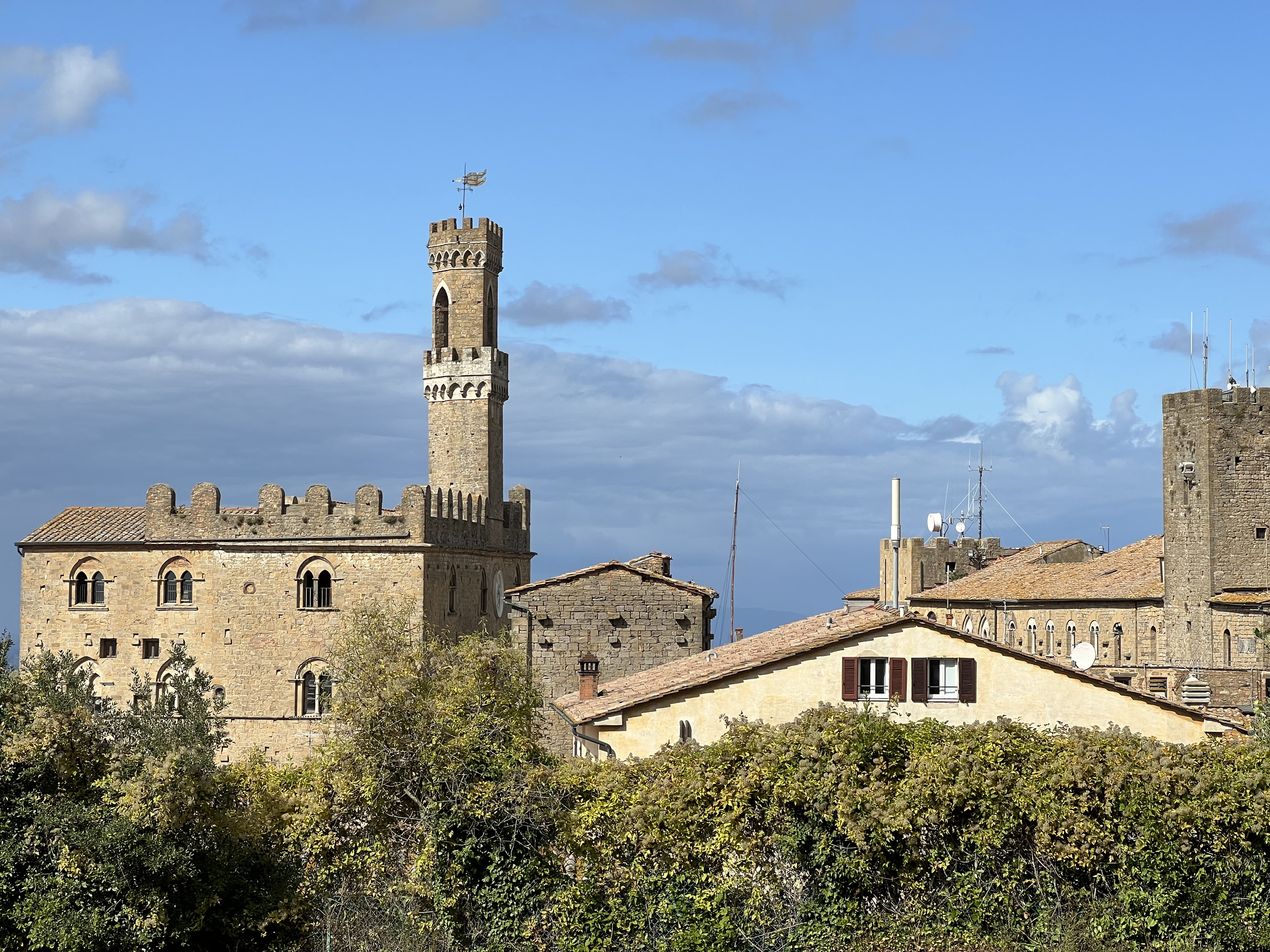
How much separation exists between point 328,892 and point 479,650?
13.1ft


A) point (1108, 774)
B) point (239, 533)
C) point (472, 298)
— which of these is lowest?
point (1108, 774)

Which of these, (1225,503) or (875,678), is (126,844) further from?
(1225,503)

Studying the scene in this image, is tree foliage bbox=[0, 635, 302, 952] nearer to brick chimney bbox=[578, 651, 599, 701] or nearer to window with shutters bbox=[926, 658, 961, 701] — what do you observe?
window with shutters bbox=[926, 658, 961, 701]

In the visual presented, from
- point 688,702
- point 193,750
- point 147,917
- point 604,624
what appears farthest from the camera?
point 604,624

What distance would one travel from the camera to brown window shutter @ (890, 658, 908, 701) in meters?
28.8

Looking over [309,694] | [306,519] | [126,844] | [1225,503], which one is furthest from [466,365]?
[126,844]

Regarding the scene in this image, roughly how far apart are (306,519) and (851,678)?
28.8 metres

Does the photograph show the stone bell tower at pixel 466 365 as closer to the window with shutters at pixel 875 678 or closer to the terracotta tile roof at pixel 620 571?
the terracotta tile roof at pixel 620 571

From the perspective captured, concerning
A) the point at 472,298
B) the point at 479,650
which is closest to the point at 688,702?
the point at 479,650

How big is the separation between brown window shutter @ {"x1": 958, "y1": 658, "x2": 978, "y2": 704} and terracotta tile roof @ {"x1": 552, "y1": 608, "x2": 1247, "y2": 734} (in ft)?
1.41

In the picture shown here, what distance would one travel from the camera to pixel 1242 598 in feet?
159

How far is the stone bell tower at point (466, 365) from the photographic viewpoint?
64438 mm

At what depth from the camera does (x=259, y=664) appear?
52000 mm

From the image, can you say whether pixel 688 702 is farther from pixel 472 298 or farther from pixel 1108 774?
pixel 472 298
